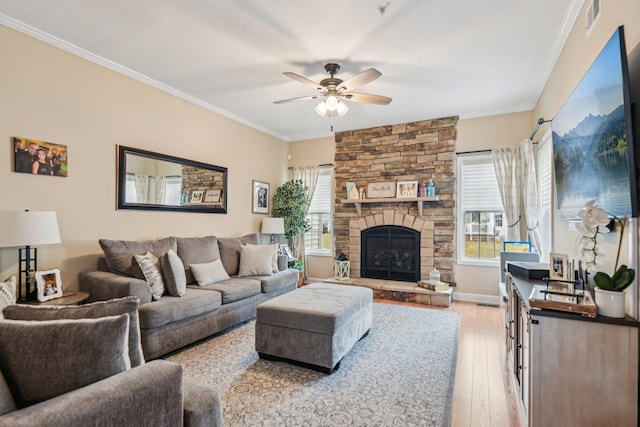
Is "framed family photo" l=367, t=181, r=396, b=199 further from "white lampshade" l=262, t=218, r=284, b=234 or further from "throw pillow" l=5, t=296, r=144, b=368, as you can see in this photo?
"throw pillow" l=5, t=296, r=144, b=368

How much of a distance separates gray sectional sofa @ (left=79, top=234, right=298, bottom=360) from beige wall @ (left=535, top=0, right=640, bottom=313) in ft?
10.5

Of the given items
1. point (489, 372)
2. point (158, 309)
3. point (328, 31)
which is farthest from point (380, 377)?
point (328, 31)

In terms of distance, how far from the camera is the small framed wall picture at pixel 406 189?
5.16 metres

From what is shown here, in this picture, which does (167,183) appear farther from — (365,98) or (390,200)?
(390,200)

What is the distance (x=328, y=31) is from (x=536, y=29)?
5.91 ft

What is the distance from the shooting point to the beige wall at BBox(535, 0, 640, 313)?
1.54m

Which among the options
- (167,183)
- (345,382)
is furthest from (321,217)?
(345,382)

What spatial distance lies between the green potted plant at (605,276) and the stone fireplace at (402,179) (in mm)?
3401

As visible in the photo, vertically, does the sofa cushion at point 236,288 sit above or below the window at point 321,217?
below

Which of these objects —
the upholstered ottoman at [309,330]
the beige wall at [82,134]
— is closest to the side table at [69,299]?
the beige wall at [82,134]

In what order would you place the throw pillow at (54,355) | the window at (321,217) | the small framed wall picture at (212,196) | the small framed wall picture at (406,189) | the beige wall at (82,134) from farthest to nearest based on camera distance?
the window at (321,217) → the small framed wall picture at (406,189) → the small framed wall picture at (212,196) → the beige wall at (82,134) → the throw pillow at (54,355)

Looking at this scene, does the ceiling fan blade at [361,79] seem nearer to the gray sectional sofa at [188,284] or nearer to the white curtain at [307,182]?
the gray sectional sofa at [188,284]

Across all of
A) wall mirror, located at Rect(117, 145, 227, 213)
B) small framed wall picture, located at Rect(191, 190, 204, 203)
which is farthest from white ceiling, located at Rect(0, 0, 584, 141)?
small framed wall picture, located at Rect(191, 190, 204, 203)

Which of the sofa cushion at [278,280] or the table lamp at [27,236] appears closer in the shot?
the table lamp at [27,236]
